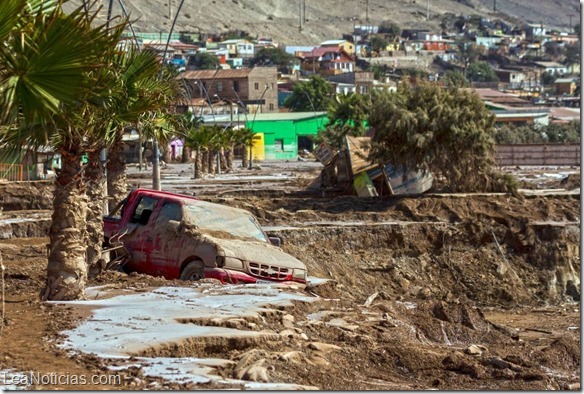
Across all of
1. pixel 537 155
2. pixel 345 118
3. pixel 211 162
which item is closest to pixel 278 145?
pixel 345 118

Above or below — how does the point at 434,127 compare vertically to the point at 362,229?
above

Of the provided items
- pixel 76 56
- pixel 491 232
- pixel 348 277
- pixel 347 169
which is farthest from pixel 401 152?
pixel 76 56

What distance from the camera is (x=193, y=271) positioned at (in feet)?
66.2

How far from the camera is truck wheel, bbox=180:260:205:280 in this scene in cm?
1998

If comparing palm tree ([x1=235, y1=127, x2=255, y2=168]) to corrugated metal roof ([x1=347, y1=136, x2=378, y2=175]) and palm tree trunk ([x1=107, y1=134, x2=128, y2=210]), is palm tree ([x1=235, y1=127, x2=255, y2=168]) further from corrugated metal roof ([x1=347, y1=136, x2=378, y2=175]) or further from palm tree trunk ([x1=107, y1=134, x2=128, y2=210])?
palm tree trunk ([x1=107, y1=134, x2=128, y2=210])

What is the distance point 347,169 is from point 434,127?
6.77 metres

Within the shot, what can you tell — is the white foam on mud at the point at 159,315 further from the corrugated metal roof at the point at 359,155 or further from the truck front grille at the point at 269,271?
the corrugated metal roof at the point at 359,155

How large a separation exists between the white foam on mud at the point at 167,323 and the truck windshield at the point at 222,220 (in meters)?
1.96

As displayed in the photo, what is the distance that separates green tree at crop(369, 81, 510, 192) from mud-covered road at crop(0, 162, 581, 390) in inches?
353

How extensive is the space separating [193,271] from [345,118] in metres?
68.2

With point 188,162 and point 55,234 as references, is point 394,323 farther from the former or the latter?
point 188,162

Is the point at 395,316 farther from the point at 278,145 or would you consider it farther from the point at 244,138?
the point at 278,145

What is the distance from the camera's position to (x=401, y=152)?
4603 centimetres

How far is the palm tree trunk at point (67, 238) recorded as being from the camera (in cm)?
1688
